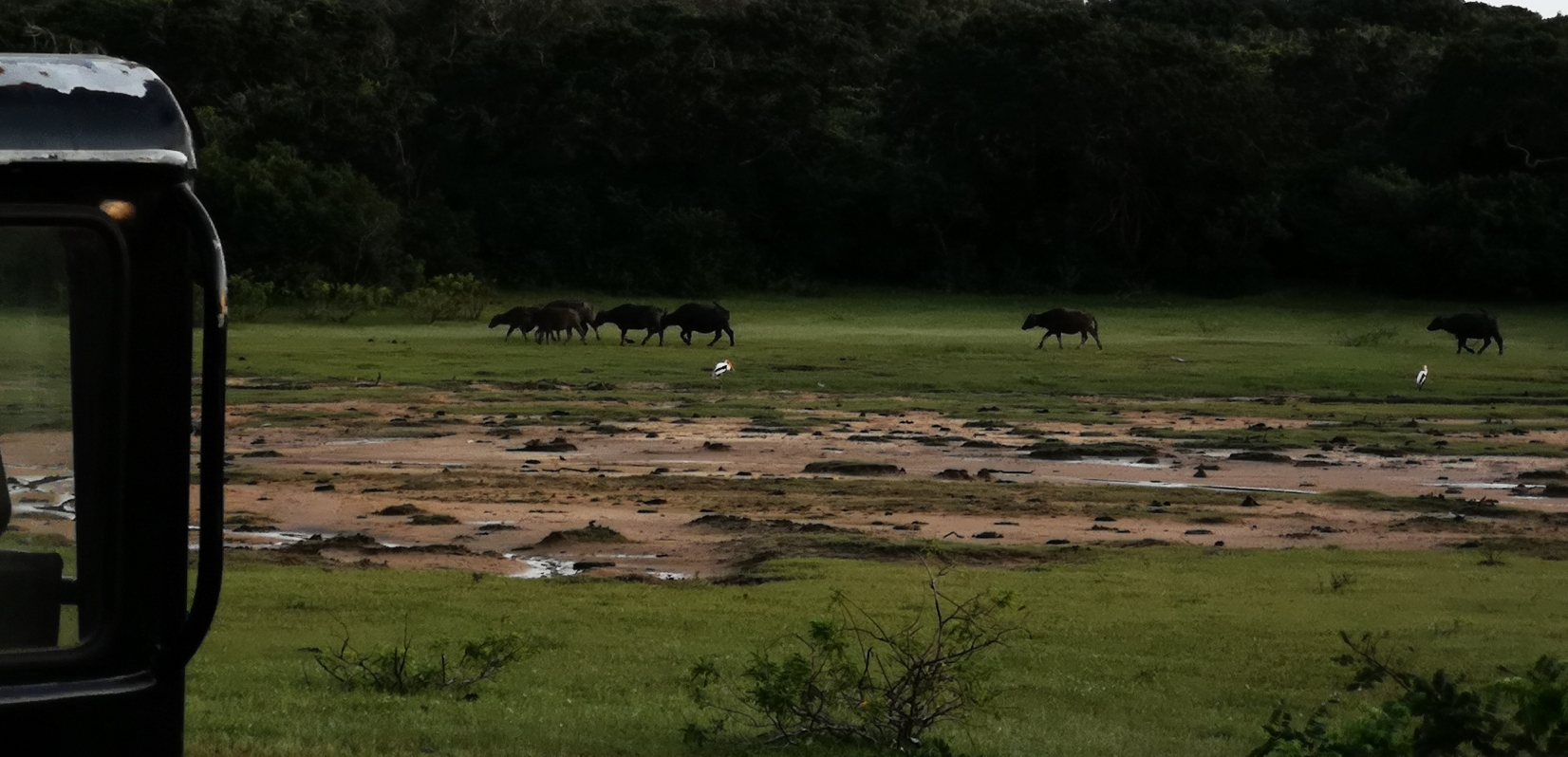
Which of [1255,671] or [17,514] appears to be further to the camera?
[1255,671]

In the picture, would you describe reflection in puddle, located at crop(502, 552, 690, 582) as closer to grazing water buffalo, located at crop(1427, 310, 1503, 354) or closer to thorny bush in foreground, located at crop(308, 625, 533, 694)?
thorny bush in foreground, located at crop(308, 625, 533, 694)

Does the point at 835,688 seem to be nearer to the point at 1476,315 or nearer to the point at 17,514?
the point at 17,514

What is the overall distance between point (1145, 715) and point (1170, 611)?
2509 millimetres

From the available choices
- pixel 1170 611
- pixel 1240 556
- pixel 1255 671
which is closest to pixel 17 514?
pixel 1255 671

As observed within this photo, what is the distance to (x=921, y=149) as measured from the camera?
49594 mm

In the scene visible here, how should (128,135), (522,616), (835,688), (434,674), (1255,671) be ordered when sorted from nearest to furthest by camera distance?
(128,135)
(835,688)
(434,674)
(1255,671)
(522,616)

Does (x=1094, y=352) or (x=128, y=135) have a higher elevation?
(x=128, y=135)

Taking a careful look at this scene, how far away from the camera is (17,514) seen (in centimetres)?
362

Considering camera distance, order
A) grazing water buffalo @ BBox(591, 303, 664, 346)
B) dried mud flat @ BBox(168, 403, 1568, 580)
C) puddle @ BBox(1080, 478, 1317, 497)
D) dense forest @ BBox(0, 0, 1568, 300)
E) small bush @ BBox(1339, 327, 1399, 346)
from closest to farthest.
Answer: dried mud flat @ BBox(168, 403, 1568, 580)
puddle @ BBox(1080, 478, 1317, 497)
small bush @ BBox(1339, 327, 1399, 346)
grazing water buffalo @ BBox(591, 303, 664, 346)
dense forest @ BBox(0, 0, 1568, 300)

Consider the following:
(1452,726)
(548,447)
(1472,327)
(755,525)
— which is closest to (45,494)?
(1452,726)

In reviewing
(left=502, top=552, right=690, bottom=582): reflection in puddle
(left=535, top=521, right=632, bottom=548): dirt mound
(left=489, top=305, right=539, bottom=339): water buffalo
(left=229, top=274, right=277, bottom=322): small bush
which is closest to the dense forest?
(left=229, top=274, right=277, bottom=322): small bush

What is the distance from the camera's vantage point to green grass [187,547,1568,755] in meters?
7.12

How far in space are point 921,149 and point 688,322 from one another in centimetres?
1710

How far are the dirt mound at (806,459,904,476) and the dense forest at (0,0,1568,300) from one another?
27027 millimetres
